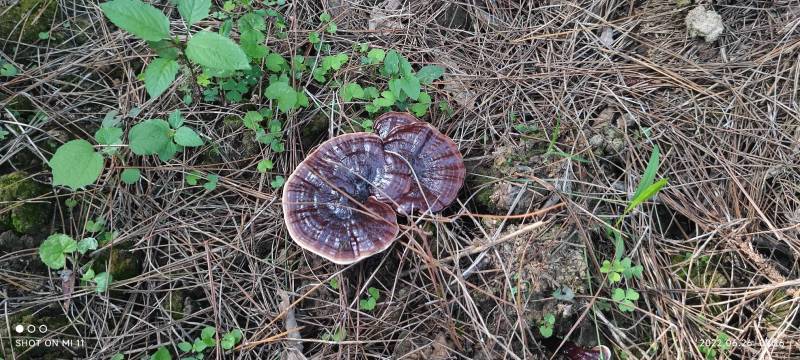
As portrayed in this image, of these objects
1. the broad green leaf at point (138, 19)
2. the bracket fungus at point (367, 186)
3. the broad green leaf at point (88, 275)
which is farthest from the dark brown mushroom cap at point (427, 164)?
the broad green leaf at point (88, 275)

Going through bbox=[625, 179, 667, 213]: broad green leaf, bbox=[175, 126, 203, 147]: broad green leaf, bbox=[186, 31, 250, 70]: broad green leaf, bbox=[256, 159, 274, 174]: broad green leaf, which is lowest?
bbox=[256, 159, 274, 174]: broad green leaf

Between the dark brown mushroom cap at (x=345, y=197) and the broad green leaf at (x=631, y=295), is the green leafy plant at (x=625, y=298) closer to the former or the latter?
the broad green leaf at (x=631, y=295)

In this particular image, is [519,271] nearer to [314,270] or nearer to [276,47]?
[314,270]

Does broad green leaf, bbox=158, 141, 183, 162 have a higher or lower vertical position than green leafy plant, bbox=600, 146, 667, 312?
higher

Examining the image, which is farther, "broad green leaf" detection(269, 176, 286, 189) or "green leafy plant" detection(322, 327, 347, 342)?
"broad green leaf" detection(269, 176, 286, 189)

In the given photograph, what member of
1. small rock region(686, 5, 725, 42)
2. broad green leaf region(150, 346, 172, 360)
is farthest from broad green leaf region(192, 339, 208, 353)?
small rock region(686, 5, 725, 42)

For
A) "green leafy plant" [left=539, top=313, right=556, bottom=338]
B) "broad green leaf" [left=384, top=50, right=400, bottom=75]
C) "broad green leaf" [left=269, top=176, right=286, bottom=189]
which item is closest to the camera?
"green leafy plant" [left=539, top=313, right=556, bottom=338]

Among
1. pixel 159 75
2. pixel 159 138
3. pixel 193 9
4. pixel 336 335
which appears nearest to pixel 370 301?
pixel 336 335

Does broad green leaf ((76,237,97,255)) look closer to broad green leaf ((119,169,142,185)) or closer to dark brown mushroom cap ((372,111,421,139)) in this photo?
broad green leaf ((119,169,142,185))
